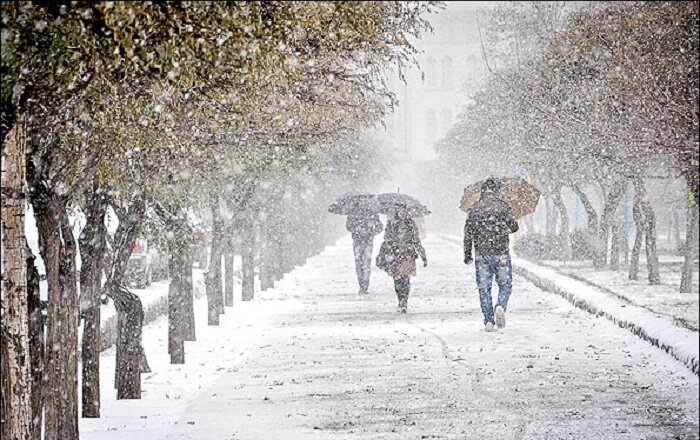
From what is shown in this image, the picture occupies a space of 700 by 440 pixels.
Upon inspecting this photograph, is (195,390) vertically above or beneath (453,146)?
beneath

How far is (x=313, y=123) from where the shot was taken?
44.1 feet

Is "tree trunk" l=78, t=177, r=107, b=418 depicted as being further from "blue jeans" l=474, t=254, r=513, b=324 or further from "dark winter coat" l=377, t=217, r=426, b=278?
→ "dark winter coat" l=377, t=217, r=426, b=278

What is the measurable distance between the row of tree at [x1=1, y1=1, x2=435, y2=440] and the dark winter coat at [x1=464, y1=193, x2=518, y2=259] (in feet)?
9.20

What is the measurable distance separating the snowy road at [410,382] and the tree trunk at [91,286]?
0.26m

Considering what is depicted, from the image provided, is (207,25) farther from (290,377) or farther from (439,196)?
(439,196)

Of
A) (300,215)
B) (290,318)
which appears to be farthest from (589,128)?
(300,215)

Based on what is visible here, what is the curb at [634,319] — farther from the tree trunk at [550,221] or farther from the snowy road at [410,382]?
the tree trunk at [550,221]

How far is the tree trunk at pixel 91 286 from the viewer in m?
9.66

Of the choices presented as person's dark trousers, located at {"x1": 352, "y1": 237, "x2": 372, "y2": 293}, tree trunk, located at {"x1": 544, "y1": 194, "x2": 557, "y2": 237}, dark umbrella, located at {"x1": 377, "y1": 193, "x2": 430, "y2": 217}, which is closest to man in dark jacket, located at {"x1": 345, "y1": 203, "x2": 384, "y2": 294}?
person's dark trousers, located at {"x1": 352, "y1": 237, "x2": 372, "y2": 293}

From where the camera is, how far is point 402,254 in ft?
65.5

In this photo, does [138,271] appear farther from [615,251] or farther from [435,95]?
[435,95]

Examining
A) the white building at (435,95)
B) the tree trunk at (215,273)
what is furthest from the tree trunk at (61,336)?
the white building at (435,95)

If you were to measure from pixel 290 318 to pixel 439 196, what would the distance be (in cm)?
6326

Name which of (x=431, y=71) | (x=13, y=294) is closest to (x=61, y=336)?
(x=13, y=294)
